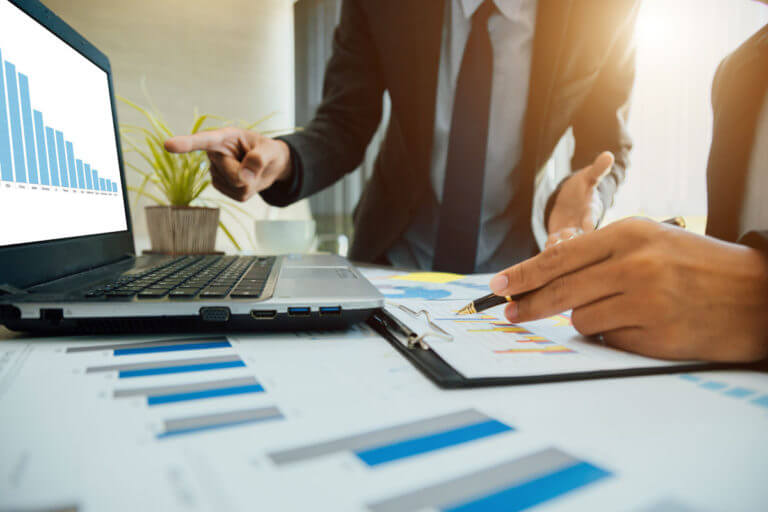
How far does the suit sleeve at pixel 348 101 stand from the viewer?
1069 mm

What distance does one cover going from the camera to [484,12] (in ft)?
3.12

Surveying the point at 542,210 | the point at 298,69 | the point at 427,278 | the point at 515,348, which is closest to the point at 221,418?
the point at 515,348

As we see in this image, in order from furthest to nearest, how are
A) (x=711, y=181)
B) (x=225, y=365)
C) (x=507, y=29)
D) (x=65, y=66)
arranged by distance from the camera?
1. (x=507, y=29)
2. (x=711, y=181)
3. (x=65, y=66)
4. (x=225, y=365)

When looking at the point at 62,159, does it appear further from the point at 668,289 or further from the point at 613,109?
the point at 613,109

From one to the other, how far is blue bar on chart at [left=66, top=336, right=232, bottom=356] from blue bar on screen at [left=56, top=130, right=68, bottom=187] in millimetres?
257

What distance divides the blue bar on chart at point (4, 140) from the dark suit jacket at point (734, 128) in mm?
864

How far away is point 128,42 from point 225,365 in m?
2.13

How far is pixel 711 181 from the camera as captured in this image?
68cm

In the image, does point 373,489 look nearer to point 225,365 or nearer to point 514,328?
point 225,365

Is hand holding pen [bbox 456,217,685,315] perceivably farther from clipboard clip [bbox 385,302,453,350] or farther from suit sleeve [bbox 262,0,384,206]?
suit sleeve [bbox 262,0,384,206]

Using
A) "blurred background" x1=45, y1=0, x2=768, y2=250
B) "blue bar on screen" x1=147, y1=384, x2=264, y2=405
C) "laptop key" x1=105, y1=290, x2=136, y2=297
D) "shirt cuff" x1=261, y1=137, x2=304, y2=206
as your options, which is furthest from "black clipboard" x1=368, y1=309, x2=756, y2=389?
"blurred background" x1=45, y1=0, x2=768, y2=250

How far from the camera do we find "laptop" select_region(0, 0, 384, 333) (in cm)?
34

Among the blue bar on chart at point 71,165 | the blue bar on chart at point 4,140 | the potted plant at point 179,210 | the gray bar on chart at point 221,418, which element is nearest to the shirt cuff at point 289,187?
the potted plant at point 179,210

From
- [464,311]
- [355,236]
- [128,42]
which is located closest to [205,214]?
[355,236]
